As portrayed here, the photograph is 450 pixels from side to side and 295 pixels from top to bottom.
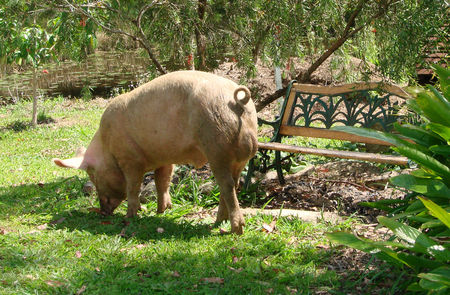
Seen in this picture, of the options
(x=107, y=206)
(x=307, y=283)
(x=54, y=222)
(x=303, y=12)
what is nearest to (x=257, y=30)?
(x=303, y=12)

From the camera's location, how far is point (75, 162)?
564 cm

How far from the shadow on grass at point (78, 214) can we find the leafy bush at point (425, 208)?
2.03m

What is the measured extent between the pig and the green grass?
34 cm

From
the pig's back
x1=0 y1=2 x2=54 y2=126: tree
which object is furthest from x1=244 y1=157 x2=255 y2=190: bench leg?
x1=0 y1=2 x2=54 y2=126: tree

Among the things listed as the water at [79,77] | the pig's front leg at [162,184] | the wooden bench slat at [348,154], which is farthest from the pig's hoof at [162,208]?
the water at [79,77]

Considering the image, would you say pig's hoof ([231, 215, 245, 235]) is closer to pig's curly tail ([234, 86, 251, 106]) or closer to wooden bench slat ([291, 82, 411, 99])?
pig's curly tail ([234, 86, 251, 106])

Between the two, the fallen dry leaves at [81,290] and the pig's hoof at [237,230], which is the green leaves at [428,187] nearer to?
the pig's hoof at [237,230]

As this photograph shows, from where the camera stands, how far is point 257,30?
6867 mm

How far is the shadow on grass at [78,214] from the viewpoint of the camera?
16.5 ft

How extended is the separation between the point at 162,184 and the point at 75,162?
1043 mm

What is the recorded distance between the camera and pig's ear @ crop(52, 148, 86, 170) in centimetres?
548

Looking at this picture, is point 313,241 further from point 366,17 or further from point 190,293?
point 366,17

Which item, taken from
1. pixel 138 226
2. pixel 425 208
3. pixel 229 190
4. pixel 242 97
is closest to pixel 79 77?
pixel 138 226

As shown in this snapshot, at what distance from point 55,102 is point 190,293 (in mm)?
11981
